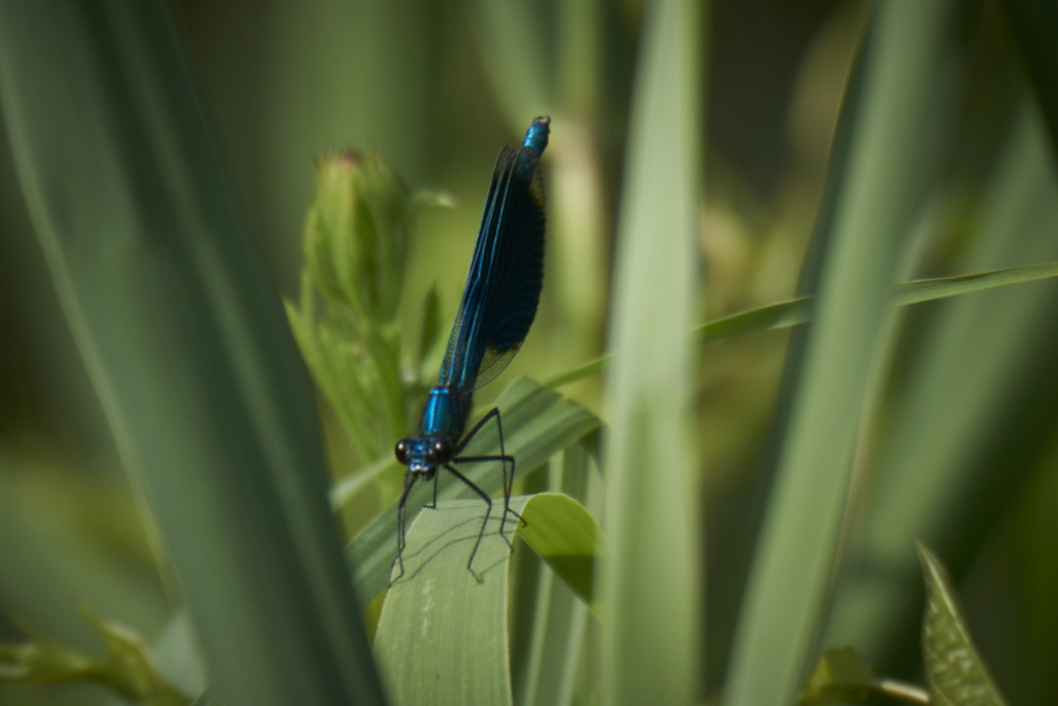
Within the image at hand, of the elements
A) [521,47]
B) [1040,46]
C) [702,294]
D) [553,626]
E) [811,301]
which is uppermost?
[521,47]

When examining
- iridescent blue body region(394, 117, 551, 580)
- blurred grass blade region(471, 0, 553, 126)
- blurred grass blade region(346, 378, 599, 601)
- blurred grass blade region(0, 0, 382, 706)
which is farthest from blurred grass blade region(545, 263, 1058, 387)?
blurred grass blade region(471, 0, 553, 126)

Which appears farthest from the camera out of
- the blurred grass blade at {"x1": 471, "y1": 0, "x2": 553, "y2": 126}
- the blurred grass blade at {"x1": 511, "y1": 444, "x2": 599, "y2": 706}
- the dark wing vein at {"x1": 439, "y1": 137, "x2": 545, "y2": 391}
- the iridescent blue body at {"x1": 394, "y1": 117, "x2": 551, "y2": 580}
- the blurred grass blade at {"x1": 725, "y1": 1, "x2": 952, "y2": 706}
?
the blurred grass blade at {"x1": 471, "y1": 0, "x2": 553, "y2": 126}

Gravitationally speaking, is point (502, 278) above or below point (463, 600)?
above

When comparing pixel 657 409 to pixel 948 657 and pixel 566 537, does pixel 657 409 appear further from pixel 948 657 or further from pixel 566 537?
pixel 948 657

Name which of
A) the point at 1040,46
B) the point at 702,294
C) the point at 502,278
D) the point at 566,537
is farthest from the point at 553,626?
the point at 702,294

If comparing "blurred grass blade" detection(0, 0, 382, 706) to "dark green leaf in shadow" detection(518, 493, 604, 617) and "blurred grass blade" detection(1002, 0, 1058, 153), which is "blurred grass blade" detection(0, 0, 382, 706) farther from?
"blurred grass blade" detection(1002, 0, 1058, 153)

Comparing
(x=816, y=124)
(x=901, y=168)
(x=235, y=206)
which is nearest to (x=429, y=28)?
(x=816, y=124)

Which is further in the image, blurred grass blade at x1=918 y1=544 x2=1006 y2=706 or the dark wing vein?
the dark wing vein
